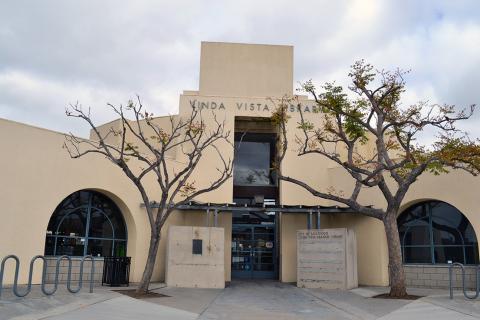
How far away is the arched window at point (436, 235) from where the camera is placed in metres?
16.8

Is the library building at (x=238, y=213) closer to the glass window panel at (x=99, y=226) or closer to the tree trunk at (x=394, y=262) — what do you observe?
the glass window panel at (x=99, y=226)

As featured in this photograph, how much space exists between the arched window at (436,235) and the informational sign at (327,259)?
2.63 metres

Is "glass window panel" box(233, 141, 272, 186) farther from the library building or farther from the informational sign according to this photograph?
the informational sign

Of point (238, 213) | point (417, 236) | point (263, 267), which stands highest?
point (238, 213)

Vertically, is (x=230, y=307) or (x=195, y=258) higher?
(x=195, y=258)

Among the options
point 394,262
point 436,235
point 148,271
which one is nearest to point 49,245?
point 148,271

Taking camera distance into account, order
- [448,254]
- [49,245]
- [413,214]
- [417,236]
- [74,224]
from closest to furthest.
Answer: [49,245], [74,224], [448,254], [417,236], [413,214]

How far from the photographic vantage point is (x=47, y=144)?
15805 millimetres

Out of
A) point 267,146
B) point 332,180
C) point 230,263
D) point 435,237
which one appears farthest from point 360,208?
point 267,146

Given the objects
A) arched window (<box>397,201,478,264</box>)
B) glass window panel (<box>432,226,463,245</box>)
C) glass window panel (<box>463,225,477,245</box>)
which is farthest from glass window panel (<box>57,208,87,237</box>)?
glass window panel (<box>463,225,477,245</box>)

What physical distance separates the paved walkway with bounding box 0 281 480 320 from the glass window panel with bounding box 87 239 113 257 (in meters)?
4.00

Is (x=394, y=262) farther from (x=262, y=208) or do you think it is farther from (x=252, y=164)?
(x=252, y=164)

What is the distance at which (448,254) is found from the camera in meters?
17.3

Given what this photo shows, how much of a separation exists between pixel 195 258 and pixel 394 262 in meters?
6.94
